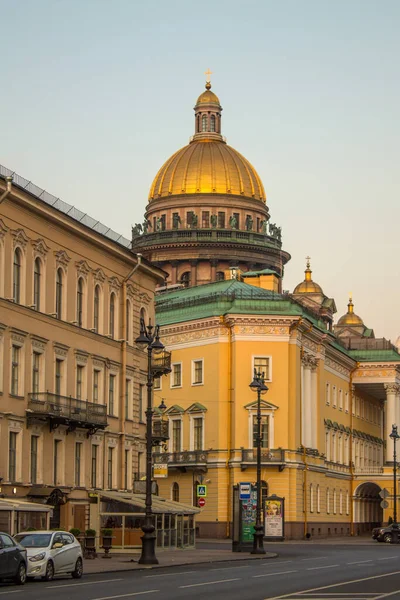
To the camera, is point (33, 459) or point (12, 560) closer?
point (12, 560)

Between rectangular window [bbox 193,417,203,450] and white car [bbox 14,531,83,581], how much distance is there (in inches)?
2160

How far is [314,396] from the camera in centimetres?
9800

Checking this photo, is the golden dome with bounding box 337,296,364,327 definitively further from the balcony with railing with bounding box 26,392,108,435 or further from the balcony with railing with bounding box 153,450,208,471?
the balcony with railing with bounding box 26,392,108,435

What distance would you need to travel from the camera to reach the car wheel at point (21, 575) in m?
33.1

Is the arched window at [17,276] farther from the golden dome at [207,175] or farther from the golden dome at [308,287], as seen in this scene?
the golden dome at [308,287]

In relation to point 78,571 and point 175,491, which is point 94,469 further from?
point 175,491

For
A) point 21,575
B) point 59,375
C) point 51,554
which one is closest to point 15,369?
point 59,375

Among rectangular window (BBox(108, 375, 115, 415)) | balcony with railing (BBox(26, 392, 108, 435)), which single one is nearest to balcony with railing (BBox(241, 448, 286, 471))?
rectangular window (BBox(108, 375, 115, 415))

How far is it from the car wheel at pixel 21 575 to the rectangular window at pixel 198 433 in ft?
194

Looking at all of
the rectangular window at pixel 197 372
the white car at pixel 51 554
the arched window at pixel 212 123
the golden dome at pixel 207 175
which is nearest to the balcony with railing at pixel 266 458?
the rectangular window at pixel 197 372

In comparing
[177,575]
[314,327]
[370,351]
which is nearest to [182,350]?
[314,327]

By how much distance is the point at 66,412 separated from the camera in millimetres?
53594

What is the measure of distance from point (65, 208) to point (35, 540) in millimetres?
21035

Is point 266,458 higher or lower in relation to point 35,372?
lower
